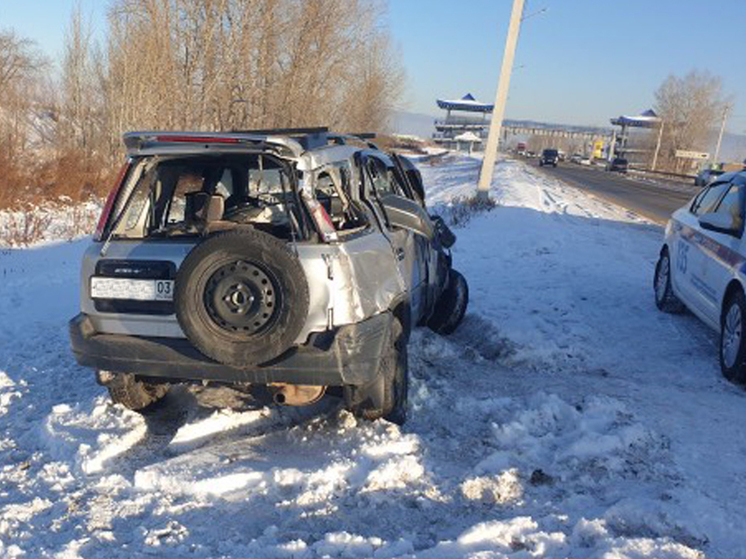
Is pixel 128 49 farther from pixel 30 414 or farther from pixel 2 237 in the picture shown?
pixel 30 414

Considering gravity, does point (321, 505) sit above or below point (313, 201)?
below

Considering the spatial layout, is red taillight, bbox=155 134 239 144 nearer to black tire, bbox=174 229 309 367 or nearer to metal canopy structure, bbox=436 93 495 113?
black tire, bbox=174 229 309 367

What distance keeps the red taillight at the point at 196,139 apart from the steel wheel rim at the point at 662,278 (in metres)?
5.95

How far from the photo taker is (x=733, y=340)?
5758mm

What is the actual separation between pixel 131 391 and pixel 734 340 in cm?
483

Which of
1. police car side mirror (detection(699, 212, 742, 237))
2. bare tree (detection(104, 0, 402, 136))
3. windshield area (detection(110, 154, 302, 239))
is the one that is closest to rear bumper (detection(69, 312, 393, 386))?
windshield area (detection(110, 154, 302, 239))

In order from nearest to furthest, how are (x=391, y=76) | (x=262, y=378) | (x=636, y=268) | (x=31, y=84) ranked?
(x=262, y=378)
(x=636, y=268)
(x=31, y=84)
(x=391, y=76)

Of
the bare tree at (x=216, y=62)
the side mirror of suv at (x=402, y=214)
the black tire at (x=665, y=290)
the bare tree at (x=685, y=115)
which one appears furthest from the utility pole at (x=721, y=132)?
the side mirror of suv at (x=402, y=214)

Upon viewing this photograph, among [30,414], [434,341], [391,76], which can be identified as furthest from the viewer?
[391,76]

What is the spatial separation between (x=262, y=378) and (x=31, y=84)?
1250 inches

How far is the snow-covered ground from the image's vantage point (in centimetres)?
326

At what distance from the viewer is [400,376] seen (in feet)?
15.0

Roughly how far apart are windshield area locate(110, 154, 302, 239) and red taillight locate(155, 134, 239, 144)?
162mm

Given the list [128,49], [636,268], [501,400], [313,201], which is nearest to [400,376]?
[501,400]
